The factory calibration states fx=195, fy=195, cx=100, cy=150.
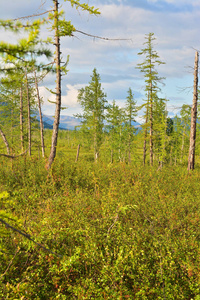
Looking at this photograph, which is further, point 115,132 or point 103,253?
point 115,132

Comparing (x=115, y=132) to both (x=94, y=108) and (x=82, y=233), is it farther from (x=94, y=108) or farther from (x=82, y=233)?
(x=82, y=233)

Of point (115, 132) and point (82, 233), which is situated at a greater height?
point (115, 132)

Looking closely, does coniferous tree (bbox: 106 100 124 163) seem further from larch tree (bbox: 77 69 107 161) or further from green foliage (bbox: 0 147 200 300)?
green foliage (bbox: 0 147 200 300)

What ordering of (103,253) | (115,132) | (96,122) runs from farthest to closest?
(115,132) → (96,122) → (103,253)

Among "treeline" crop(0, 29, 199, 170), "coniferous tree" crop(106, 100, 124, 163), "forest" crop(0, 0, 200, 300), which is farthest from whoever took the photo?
"coniferous tree" crop(106, 100, 124, 163)

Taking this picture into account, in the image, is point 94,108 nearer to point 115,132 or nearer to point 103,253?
point 115,132

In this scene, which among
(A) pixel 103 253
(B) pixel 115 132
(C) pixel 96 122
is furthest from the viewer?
(B) pixel 115 132

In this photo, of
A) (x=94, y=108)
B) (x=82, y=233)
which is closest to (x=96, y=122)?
(x=94, y=108)

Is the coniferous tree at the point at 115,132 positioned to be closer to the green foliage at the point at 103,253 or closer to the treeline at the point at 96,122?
the treeline at the point at 96,122

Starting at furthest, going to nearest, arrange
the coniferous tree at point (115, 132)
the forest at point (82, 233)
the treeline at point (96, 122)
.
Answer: the coniferous tree at point (115, 132), the treeline at point (96, 122), the forest at point (82, 233)

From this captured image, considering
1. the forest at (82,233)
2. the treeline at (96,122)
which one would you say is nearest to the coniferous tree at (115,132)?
the treeline at (96,122)

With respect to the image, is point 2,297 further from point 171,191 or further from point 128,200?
point 171,191

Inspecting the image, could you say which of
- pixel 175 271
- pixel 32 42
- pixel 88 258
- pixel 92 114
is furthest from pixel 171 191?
pixel 92 114

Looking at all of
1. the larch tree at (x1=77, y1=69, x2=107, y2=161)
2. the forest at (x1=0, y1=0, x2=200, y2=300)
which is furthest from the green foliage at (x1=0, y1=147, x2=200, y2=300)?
the larch tree at (x1=77, y1=69, x2=107, y2=161)
